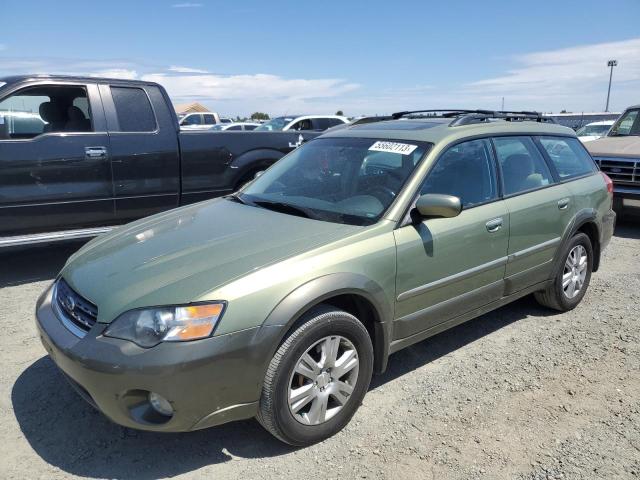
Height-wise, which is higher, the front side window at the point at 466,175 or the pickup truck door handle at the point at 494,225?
the front side window at the point at 466,175

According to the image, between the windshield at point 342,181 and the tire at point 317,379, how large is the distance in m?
0.69

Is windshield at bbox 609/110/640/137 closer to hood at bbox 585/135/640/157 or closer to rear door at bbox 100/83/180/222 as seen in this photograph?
hood at bbox 585/135/640/157

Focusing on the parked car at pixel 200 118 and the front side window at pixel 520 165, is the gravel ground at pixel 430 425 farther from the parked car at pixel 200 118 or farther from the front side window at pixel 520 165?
the parked car at pixel 200 118

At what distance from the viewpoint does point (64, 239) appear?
5266 millimetres

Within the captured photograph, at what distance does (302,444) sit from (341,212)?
4.45 feet

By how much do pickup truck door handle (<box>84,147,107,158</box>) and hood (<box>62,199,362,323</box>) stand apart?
2131 mm

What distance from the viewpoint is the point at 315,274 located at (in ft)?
8.85

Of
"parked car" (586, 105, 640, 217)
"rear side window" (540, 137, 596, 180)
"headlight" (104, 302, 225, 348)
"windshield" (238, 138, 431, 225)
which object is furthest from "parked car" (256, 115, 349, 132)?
"headlight" (104, 302, 225, 348)

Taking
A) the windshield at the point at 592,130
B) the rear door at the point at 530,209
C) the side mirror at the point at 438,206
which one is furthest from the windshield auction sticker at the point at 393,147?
the windshield at the point at 592,130

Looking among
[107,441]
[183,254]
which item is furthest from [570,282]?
[107,441]

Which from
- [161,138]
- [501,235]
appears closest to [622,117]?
[501,235]

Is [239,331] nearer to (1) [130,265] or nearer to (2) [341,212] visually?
(1) [130,265]

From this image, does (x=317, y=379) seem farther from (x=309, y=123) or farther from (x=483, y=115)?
(x=309, y=123)

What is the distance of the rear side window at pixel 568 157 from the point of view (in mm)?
4492
